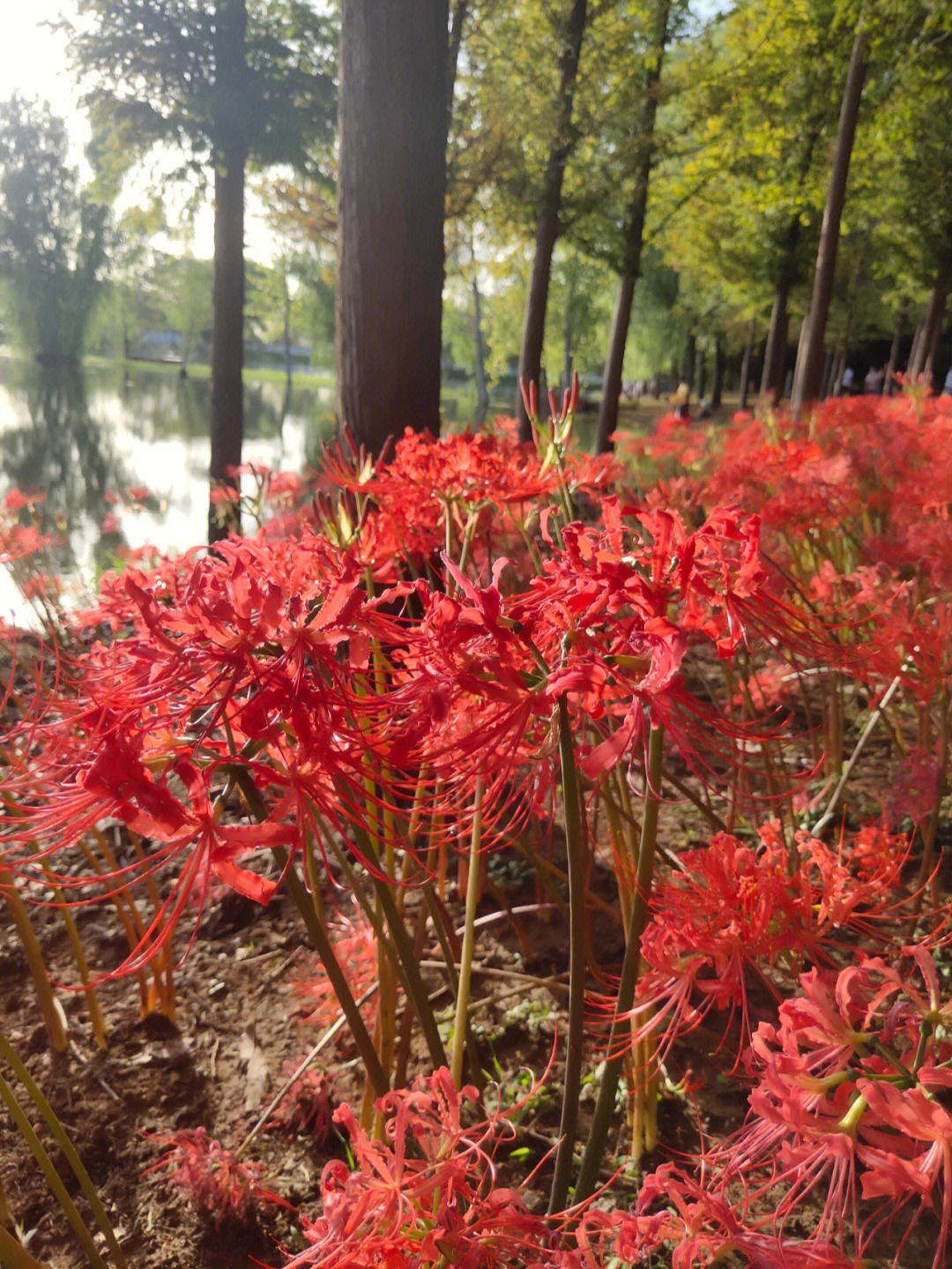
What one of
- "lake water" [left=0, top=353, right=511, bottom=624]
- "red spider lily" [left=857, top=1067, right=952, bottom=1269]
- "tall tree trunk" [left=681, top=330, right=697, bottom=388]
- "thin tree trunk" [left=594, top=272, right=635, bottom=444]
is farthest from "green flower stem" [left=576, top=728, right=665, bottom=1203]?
"tall tree trunk" [left=681, top=330, right=697, bottom=388]

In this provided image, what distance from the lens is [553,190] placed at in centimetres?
606

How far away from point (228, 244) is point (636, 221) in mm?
3387

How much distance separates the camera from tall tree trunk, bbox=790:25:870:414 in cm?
578

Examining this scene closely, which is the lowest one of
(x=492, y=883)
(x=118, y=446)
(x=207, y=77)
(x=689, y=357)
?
(x=118, y=446)

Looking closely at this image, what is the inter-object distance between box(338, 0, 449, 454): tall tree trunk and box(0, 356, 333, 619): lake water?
99 cm

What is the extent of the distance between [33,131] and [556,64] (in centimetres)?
557

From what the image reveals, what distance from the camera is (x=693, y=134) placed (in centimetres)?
871

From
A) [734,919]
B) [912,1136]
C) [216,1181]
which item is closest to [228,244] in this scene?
[216,1181]

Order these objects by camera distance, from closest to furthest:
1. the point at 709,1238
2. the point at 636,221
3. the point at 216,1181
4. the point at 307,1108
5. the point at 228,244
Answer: the point at 709,1238
the point at 216,1181
the point at 307,1108
the point at 228,244
the point at 636,221

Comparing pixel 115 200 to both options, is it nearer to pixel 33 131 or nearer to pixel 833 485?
pixel 33 131

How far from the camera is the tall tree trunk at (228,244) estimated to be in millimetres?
5801

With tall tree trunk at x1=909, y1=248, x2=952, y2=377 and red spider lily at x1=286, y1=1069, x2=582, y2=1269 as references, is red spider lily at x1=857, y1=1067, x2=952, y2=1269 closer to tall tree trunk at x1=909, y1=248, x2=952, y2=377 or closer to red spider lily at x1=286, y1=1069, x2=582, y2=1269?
red spider lily at x1=286, y1=1069, x2=582, y2=1269

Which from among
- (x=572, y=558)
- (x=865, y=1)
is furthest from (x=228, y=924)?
Result: (x=865, y=1)

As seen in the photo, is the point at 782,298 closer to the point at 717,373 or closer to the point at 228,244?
the point at 228,244
